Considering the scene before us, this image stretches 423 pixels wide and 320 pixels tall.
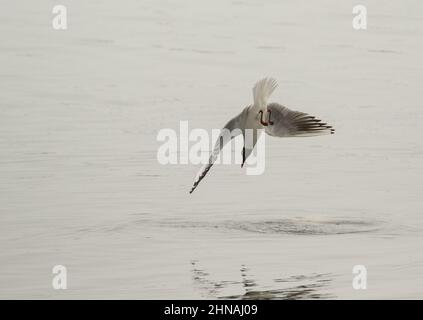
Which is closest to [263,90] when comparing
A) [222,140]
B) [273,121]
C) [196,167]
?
[273,121]

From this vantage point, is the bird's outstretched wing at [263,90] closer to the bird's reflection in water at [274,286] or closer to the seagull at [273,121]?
the seagull at [273,121]

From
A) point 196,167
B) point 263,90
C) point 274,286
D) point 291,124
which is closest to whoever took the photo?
point 274,286

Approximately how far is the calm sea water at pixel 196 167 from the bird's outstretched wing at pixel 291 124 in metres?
0.88

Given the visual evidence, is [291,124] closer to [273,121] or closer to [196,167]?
[273,121]

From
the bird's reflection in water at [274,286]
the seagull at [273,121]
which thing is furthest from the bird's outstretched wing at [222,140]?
the bird's reflection in water at [274,286]

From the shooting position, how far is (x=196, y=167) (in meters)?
13.0

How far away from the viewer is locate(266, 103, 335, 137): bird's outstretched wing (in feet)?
34.9

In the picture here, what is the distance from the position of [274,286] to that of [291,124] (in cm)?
180

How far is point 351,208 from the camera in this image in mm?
11711

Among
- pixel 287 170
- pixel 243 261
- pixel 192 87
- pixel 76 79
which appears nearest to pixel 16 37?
pixel 76 79

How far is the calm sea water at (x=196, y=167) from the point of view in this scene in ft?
32.2

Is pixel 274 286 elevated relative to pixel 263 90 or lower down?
lower down

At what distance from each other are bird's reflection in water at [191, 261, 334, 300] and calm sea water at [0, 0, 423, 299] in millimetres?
22
